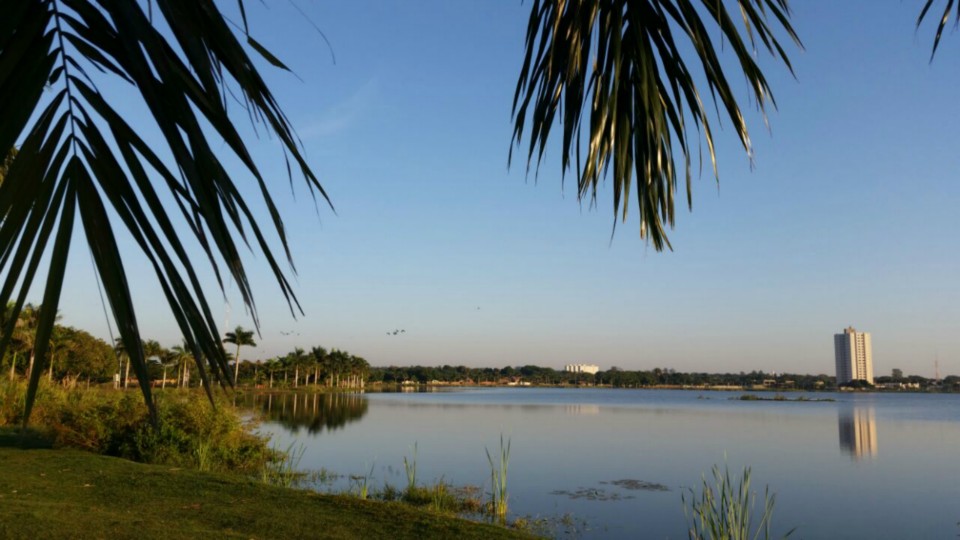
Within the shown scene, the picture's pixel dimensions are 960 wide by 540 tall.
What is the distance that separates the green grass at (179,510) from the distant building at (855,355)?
192743mm

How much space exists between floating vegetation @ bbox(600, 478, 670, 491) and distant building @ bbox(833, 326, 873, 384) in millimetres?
181435

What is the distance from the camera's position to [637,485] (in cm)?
1716

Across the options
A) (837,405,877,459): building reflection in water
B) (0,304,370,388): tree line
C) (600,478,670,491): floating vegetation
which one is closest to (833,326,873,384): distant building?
(0,304,370,388): tree line

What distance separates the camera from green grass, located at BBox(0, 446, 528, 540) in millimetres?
6293

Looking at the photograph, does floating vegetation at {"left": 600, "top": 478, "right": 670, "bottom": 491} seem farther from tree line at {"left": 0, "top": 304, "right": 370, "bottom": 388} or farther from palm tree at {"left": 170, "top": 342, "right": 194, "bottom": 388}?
palm tree at {"left": 170, "top": 342, "right": 194, "bottom": 388}

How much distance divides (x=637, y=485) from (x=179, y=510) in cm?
1235

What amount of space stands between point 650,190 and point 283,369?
90.0 meters

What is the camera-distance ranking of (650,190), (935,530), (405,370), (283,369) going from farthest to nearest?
(405,370) < (283,369) < (935,530) < (650,190)

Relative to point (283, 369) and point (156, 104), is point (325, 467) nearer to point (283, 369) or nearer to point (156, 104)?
point (156, 104)

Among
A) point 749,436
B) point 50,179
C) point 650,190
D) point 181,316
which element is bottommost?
point 749,436

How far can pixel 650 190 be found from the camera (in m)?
2.25

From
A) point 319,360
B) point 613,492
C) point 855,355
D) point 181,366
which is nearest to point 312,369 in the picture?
point 319,360

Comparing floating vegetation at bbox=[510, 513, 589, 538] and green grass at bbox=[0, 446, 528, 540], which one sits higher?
green grass at bbox=[0, 446, 528, 540]

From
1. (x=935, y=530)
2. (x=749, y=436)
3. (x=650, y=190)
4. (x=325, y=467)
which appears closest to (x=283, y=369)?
(x=749, y=436)
